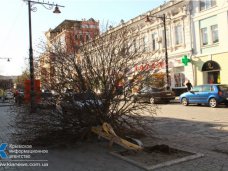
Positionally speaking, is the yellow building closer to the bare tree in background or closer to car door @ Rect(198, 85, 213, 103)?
car door @ Rect(198, 85, 213, 103)

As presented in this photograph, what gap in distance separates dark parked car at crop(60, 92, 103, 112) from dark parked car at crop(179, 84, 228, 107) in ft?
43.0

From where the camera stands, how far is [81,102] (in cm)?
890

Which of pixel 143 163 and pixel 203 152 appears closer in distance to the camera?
pixel 143 163

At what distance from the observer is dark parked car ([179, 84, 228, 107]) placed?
65.9 ft

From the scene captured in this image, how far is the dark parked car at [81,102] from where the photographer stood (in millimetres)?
8867

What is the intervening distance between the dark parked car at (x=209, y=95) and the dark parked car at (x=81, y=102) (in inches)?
516

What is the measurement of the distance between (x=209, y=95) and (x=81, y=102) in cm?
1375


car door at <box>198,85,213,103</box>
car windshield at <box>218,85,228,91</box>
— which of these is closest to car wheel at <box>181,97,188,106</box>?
car door at <box>198,85,213,103</box>

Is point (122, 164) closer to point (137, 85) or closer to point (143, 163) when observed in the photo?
point (143, 163)

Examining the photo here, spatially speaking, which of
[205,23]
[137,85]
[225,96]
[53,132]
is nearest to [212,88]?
[225,96]

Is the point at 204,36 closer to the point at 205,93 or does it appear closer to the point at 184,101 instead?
the point at 184,101

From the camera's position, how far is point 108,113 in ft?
30.0

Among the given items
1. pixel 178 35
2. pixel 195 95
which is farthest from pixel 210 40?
pixel 195 95

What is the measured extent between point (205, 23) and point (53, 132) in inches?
932
